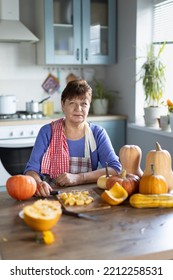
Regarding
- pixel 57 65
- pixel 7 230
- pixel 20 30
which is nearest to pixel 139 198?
pixel 7 230

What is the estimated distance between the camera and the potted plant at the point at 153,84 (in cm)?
331

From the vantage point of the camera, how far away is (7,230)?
1215 mm

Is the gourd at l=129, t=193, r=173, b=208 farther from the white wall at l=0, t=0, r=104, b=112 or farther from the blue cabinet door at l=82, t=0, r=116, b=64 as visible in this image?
the white wall at l=0, t=0, r=104, b=112

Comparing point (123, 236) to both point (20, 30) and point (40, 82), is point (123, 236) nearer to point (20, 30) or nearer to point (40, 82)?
point (20, 30)

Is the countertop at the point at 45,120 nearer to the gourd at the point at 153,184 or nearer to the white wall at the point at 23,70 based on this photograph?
the white wall at the point at 23,70

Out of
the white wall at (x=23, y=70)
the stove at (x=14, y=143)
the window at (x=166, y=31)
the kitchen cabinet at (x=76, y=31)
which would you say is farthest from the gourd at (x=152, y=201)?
the white wall at (x=23, y=70)

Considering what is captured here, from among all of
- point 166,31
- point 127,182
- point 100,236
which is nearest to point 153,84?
point 166,31

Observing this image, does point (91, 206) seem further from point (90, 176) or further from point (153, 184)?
point (90, 176)

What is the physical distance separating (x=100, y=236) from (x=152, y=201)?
0.34 m

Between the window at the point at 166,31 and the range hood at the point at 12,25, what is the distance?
3.89ft

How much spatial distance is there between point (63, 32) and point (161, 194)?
263 centimetres
